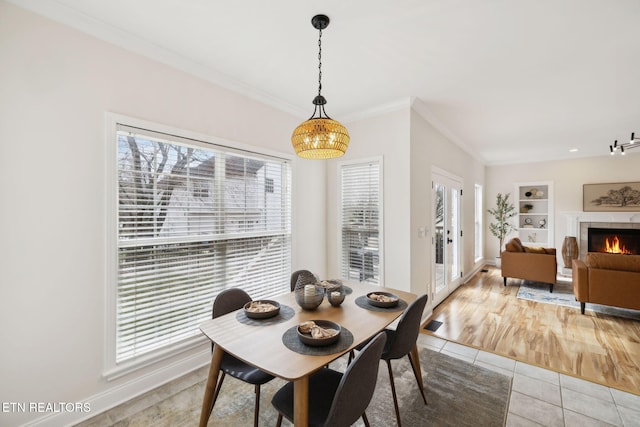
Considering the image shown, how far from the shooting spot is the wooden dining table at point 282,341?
1174 millimetres

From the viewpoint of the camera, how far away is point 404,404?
6.40ft

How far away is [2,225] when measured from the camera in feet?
5.03

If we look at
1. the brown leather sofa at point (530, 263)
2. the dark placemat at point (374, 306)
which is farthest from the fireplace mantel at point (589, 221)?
the dark placemat at point (374, 306)

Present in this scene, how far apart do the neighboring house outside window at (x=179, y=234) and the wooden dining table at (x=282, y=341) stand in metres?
0.81

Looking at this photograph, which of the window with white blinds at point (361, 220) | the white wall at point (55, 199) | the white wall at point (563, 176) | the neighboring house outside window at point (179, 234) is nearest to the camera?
the white wall at point (55, 199)

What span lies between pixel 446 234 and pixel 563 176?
413 centimetres

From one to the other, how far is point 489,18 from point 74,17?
2796mm

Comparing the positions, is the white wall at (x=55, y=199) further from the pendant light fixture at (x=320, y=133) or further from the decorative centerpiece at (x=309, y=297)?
the decorative centerpiece at (x=309, y=297)

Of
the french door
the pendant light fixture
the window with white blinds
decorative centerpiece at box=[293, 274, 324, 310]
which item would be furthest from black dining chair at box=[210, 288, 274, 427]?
the french door

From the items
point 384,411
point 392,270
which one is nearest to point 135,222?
point 384,411

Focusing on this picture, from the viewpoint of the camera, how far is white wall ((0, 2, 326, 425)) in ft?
5.13

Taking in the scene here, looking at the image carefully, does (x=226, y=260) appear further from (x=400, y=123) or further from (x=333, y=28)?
(x=400, y=123)

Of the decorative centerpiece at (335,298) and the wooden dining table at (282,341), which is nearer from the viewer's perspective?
the wooden dining table at (282,341)

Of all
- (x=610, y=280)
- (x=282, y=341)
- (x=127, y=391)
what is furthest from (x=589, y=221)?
(x=127, y=391)
